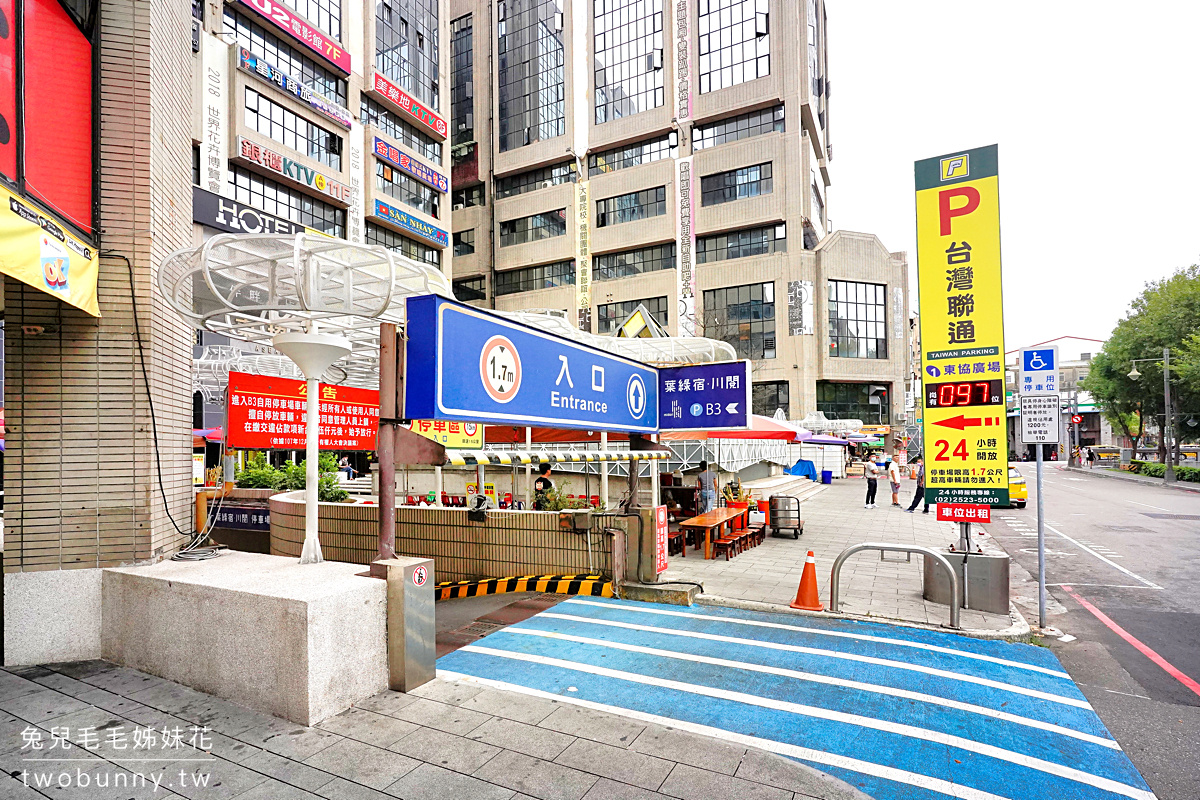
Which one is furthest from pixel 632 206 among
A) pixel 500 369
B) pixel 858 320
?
pixel 500 369

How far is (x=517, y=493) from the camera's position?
18703mm

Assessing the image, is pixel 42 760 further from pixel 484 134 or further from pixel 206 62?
pixel 484 134

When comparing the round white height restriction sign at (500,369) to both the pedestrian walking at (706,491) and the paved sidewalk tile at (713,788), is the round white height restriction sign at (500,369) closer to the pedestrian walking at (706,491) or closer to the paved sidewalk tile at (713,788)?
the paved sidewalk tile at (713,788)

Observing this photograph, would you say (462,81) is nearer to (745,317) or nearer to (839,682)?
(745,317)

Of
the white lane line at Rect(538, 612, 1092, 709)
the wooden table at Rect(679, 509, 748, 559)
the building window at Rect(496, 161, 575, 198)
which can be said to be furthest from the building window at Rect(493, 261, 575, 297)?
the white lane line at Rect(538, 612, 1092, 709)

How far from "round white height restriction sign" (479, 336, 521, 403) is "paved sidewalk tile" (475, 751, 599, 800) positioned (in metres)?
2.86

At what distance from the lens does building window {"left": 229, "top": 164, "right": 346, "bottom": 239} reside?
99.7 ft

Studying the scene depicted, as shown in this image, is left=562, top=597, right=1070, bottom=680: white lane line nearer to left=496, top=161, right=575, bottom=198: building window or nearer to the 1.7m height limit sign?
the 1.7m height limit sign

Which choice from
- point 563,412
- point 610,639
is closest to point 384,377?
point 563,412

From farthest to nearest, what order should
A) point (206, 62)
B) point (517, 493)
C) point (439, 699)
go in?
point (206, 62), point (517, 493), point (439, 699)

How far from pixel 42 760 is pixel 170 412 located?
3.54m

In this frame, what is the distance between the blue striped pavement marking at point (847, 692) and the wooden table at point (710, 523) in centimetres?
375

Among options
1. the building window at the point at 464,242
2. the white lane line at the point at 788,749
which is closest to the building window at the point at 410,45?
the building window at the point at 464,242

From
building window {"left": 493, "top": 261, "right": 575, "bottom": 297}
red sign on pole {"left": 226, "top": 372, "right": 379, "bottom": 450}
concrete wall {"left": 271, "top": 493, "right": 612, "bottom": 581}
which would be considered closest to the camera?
red sign on pole {"left": 226, "top": 372, "right": 379, "bottom": 450}
